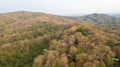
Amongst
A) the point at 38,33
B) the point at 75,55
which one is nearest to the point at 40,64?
the point at 75,55

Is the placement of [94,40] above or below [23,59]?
above

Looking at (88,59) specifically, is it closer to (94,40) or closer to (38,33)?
(94,40)

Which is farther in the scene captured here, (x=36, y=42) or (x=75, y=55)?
(x=36, y=42)

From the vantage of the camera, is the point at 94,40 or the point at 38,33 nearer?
the point at 94,40

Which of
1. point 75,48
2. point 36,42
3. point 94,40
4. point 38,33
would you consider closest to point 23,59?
point 36,42

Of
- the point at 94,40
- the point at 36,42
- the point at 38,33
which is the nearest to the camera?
the point at 94,40

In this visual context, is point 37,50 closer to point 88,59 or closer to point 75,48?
point 75,48

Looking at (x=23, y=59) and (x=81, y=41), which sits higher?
(x=81, y=41)

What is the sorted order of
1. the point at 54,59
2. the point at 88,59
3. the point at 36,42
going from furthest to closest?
the point at 36,42 < the point at 54,59 < the point at 88,59

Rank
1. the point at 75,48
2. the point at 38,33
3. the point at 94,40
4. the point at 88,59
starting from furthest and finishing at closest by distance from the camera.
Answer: the point at 38,33 < the point at 94,40 < the point at 75,48 < the point at 88,59
